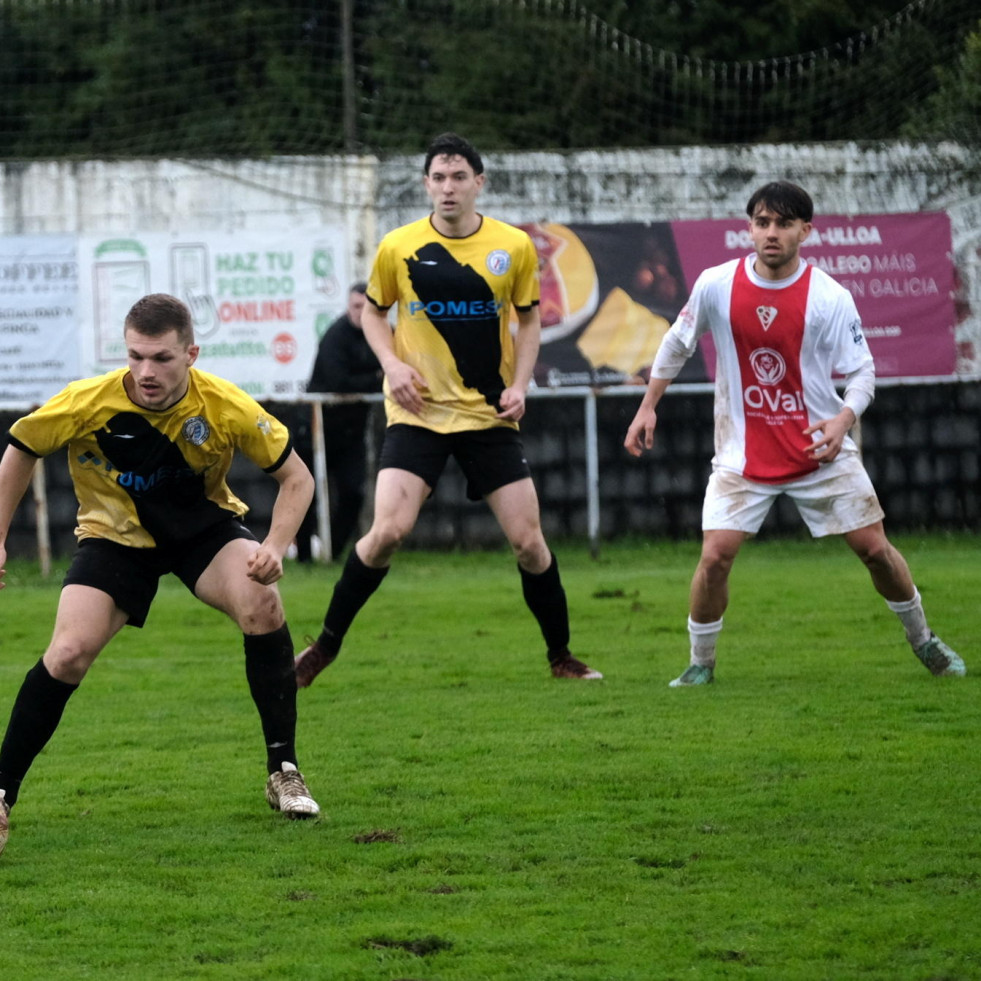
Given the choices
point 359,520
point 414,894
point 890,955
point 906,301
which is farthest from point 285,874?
point 906,301

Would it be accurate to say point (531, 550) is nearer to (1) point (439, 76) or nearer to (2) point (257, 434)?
(2) point (257, 434)

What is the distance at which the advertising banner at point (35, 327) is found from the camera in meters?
17.2

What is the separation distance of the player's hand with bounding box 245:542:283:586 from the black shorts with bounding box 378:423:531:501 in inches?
100

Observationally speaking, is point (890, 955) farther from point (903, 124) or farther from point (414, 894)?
point (903, 124)

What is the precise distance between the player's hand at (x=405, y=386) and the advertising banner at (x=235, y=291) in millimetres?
9767

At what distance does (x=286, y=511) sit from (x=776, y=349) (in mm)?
2676

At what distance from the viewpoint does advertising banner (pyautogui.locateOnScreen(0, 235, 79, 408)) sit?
1722 cm

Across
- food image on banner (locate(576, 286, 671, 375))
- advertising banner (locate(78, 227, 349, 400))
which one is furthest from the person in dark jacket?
food image on banner (locate(576, 286, 671, 375))

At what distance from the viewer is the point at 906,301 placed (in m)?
17.4

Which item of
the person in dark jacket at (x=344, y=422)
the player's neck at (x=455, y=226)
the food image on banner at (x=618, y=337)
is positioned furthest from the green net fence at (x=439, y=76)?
the player's neck at (x=455, y=226)

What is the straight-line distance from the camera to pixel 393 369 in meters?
7.39

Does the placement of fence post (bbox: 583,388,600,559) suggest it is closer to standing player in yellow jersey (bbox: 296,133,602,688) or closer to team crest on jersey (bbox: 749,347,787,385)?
standing player in yellow jersey (bbox: 296,133,602,688)

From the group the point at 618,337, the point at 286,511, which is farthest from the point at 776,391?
the point at 618,337

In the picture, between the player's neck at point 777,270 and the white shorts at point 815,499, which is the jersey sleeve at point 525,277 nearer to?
the player's neck at point 777,270
